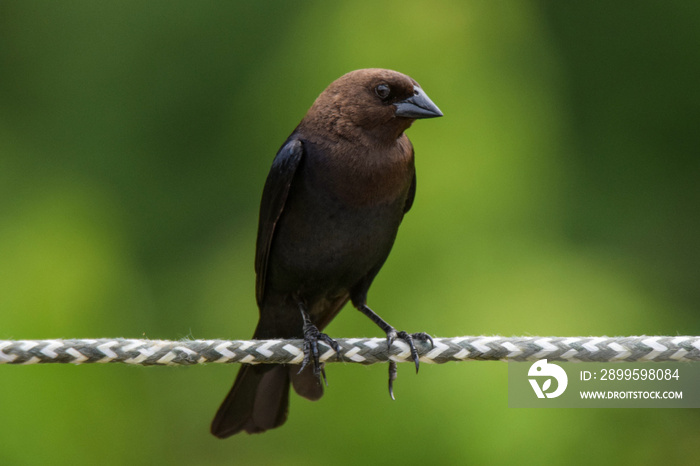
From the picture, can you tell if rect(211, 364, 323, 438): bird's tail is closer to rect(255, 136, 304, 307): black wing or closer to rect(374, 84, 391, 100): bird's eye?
rect(255, 136, 304, 307): black wing

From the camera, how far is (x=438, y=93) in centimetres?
457

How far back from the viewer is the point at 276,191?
3.44m

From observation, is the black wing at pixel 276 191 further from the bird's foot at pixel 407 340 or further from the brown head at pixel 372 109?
the bird's foot at pixel 407 340

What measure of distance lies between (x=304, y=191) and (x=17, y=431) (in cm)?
162

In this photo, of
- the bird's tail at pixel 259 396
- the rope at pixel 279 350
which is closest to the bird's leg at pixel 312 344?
the bird's tail at pixel 259 396

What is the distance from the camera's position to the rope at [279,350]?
2.49 metres

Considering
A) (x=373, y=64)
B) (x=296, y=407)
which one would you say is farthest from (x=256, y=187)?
(x=296, y=407)

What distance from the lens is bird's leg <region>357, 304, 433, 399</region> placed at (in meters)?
3.32

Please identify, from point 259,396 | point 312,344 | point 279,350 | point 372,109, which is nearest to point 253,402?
point 259,396

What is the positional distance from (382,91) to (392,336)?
854mm

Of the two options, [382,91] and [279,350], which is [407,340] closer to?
[279,350]

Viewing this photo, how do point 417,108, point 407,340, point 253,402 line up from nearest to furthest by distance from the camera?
point 407,340 → point 417,108 → point 253,402

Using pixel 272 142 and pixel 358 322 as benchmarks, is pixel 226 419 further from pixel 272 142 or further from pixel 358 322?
pixel 272 142

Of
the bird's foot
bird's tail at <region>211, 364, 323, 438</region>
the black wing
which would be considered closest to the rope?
the bird's foot
